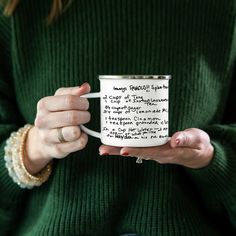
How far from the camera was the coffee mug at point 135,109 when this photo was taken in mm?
791

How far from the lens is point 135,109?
31.4 inches

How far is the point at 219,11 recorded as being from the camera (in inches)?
42.1

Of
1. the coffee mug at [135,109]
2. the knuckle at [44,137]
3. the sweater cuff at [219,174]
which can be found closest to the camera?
the coffee mug at [135,109]

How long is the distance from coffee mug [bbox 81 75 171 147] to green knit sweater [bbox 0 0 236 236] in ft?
0.67

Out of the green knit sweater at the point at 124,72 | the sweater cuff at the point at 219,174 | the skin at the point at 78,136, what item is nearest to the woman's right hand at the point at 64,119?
the skin at the point at 78,136

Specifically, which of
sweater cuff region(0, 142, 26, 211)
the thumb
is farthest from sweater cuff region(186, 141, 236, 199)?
sweater cuff region(0, 142, 26, 211)

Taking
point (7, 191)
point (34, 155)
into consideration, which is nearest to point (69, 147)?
point (34, 155)

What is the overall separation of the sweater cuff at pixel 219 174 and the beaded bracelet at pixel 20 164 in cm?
30

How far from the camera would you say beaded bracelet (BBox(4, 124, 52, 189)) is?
1.01 meters

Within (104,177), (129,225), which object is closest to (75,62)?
(104,177)

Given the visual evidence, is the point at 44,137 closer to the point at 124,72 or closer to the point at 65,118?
the point at 65,118

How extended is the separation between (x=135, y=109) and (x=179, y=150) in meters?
0.13

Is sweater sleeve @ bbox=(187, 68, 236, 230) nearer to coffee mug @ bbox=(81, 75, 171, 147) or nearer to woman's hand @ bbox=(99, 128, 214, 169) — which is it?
woman's hand @ bbox=(99, 128, 214, 169)

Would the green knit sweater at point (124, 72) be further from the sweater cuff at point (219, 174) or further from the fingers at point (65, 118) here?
the fingers at point (65, 118)
